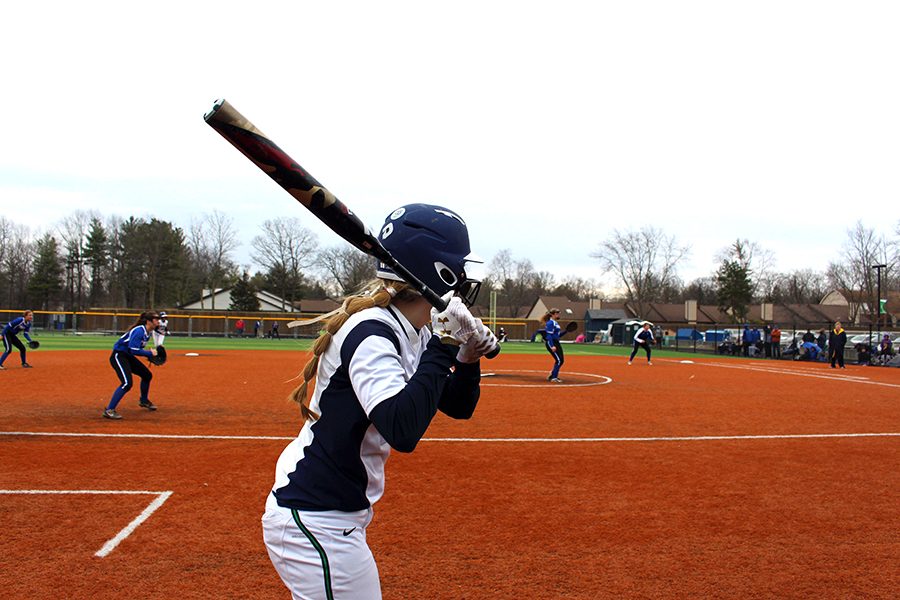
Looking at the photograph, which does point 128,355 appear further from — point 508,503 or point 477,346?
point 477,346

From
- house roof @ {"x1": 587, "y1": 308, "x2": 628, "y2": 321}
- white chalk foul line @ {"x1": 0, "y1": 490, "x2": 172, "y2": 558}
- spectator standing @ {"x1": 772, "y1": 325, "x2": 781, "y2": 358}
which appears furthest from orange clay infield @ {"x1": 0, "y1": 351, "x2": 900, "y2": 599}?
house roof @ {"x1": 587, "y1": 308, "x2": 628, "y2": 321}

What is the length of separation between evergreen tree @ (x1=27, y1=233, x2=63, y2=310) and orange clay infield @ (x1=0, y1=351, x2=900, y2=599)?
7882 centimetres

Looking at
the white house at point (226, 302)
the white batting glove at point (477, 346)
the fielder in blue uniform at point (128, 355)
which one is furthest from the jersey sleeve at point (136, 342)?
the white house at point (226, 302)

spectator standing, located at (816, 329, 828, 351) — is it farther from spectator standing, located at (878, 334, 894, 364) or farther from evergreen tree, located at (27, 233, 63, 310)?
evergreen tree, located at (27, 233, 63, 310)

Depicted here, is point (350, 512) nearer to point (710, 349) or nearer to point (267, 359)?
point (267, 359)

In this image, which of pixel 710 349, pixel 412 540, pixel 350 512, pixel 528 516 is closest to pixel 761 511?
pixel 528 516

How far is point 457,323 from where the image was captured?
8.16 feet

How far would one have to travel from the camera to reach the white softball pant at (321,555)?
2.40 metres

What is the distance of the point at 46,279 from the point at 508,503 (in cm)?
8962

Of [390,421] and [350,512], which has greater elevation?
[390,421]

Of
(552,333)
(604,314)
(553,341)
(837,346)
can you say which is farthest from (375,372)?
(604,314)

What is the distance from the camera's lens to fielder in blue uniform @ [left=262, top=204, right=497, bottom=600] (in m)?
2.31

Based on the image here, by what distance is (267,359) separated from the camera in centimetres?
3039

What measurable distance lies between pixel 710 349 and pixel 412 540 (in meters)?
46.6
